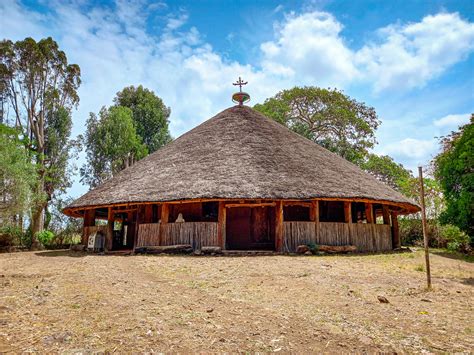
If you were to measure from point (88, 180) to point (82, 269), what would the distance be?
73.9 feet

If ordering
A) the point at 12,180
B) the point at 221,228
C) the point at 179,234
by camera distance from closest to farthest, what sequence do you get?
1. the point at 221,228
2. the point at 179,234
3. the point at 12,180

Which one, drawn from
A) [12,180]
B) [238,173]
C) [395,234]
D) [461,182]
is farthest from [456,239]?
[12,180]

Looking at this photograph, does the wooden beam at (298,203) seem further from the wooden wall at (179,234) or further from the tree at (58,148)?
the tree at (58,148)

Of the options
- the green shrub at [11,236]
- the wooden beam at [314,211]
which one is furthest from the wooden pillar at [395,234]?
the green shrub at [11,236]

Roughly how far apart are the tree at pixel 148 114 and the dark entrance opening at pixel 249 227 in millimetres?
19575

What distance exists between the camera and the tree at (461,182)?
1390 cm

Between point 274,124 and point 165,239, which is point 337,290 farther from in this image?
point 274,124

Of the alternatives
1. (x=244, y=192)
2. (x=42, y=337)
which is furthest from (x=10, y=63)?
(x=42, y=337)

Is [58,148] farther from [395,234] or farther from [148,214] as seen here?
[395,234]

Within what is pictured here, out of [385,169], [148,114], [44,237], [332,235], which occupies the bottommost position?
[44,237]

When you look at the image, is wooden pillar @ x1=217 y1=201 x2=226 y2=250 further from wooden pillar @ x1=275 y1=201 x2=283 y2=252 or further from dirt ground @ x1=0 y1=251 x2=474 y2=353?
dirt ground @ x1=0 y1=251 x2=474 y2=353

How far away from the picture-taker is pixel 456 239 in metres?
17.4

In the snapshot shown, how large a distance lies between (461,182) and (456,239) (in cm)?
443

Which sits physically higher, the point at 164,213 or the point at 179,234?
the point at 164,213
